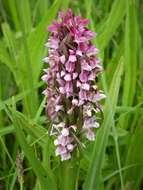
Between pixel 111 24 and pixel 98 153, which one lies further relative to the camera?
pixel 111 24

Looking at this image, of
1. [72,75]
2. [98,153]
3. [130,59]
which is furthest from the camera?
[130,59]

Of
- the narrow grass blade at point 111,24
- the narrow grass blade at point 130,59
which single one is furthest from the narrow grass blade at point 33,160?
the narrow grass blade at point 111,24

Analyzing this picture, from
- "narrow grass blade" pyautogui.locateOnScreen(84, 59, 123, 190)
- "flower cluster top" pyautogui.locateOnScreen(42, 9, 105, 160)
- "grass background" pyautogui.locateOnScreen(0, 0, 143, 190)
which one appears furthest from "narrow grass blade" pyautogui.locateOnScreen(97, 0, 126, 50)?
"flower cluster top" pyautogui.locateOnScreen(42, 9, 105, 160)

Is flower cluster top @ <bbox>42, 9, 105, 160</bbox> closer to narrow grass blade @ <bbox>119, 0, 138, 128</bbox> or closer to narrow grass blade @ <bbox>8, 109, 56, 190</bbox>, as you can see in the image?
narrow grass blade @ <bbox>8, 109, 56, 190</bbox>

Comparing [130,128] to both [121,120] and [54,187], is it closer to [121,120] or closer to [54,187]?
[121,120]

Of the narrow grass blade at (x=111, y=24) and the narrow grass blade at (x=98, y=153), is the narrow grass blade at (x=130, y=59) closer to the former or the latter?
the narrow grass blade at (x=111, y=24)

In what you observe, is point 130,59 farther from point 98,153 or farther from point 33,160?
point 33,160

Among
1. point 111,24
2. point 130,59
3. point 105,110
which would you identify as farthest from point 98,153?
point 111,24

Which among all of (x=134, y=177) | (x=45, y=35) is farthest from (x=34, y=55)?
(x=134, y=177)
